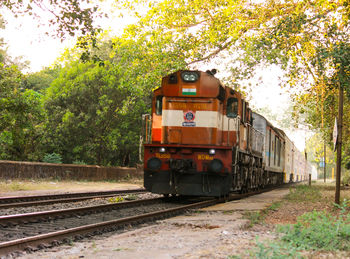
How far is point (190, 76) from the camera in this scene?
1294cm

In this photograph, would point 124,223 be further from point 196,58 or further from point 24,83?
point 24,83

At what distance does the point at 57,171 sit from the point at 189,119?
1061 centimetres

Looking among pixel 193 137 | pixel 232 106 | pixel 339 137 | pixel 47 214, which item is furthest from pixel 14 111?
pixel 339 137

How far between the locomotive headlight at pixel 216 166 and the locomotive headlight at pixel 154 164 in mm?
1459

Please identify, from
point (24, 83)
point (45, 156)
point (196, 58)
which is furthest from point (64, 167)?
point (24, 83)

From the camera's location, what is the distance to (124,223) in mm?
8234

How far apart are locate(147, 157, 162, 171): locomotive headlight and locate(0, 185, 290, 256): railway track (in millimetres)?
1117

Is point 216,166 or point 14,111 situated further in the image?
point 14,111

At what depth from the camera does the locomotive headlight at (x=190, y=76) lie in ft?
42.3

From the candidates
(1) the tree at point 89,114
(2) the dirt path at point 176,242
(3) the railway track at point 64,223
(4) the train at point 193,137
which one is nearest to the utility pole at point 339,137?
(4) the train at point 193,137

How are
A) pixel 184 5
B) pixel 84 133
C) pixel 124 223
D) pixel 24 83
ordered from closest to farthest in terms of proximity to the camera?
pixel 124 223 → pixel 184 5 → pixel 84 133 → pixel 24 83

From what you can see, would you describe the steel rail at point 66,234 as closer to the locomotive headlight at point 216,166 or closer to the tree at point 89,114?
the locomotive headlight at point 216,166

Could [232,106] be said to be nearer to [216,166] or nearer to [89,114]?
[216,166]

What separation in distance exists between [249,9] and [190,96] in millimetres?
5602
